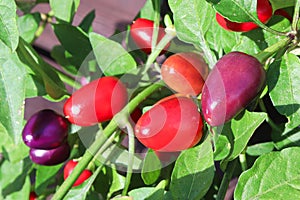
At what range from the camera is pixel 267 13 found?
549 millimetres

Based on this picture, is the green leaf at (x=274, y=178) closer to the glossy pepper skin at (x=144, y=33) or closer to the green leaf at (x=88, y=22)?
the glossy pepper skin at (x=144, y=33)

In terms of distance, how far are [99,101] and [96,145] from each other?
5 centimetres

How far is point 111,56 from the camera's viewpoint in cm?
64

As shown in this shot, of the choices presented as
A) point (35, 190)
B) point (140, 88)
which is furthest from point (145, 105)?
point (35, 190)

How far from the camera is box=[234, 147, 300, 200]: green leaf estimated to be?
48cm

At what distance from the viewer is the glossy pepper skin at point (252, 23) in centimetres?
54

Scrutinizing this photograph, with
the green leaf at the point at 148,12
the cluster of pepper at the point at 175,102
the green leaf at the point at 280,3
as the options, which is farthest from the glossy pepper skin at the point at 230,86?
the green leaf at the point at 148,12

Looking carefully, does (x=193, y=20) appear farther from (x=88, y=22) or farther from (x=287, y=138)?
(x=88, y=22)

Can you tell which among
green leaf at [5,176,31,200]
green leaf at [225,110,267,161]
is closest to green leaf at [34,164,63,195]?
green leaf at [5,176,31,200]

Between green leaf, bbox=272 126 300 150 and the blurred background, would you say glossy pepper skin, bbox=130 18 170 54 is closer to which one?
green leaf, bbox=272 126 300 150

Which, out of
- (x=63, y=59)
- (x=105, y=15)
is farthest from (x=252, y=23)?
Answer: (x=105, y=15)

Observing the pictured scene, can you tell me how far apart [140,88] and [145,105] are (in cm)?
2

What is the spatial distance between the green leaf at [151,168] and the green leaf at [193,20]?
0.11 metres

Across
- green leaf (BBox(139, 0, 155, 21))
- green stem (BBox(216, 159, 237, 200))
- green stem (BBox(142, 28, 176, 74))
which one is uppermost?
green stem (BBox(142, 28, 176, 74))
